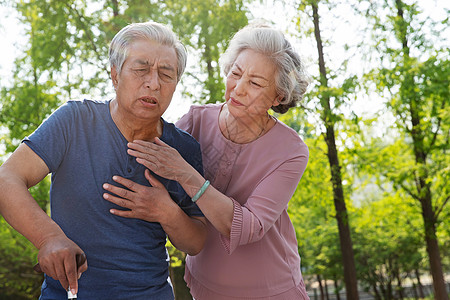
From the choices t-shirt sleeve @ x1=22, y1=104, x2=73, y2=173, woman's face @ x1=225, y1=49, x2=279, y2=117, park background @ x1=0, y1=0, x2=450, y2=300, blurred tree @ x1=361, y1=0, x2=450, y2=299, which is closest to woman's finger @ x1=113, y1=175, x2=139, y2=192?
t-shirt sleeve @ x1=22, y1=104, x2=73, y2=173

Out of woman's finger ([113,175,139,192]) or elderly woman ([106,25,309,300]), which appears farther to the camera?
elderly woman ([106,25,309,300])

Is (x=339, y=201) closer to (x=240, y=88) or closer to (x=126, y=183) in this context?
(x=240, y=88)

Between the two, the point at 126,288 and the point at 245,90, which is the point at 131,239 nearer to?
the point at 126,288

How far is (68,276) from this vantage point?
1.67 m

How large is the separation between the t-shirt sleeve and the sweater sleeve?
0.83 metres

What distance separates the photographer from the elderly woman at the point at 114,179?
1847 mm

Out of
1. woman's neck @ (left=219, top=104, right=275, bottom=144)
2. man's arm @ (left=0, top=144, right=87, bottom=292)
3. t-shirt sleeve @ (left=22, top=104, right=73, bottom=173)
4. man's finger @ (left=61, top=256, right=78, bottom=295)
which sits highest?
woman's neck @ (left=219, top=104, right=275, bottom=144)

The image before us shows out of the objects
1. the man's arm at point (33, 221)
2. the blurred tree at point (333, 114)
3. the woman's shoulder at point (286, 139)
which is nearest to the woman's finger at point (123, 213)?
the man's arm at point (33, 221)

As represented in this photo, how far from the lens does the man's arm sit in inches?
65.6

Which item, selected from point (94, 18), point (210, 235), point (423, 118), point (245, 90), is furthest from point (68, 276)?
point (423, 118)

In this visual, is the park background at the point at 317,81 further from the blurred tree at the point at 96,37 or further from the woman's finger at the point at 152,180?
the woman's finger at the point at 152,180

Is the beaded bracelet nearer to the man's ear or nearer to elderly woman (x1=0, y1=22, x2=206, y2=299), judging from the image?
elderly woman (x1=0, y1=22, x2=206, y2=299)

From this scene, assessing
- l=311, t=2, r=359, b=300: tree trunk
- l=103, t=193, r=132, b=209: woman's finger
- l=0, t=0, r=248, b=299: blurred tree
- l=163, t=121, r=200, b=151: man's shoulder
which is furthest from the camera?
l=311, t=2, r=359, b=300: tree trunk

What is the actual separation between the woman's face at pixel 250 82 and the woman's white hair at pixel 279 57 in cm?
3
